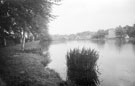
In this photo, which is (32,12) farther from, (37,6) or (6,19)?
(6,19)

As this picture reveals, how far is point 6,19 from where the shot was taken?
6168 mm

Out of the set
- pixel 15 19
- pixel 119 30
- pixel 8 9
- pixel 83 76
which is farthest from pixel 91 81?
pixel 119 30

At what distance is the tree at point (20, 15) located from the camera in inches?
241

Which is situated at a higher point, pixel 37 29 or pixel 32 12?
pixel 32 12

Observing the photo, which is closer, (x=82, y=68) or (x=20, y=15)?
(x=20, y=15)

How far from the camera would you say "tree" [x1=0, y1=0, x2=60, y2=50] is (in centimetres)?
613

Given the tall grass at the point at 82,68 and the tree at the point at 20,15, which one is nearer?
the tree at the point at 20,15

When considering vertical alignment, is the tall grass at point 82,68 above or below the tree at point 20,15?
below

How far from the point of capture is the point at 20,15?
641 centimetres

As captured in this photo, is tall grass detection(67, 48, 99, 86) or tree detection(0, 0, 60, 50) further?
tall grass detection(67, 48, 99, 86)

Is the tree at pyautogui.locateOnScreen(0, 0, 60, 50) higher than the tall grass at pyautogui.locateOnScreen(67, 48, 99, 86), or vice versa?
the tree at pyautogui.locateOnScreen(0, 0, 60, 50)

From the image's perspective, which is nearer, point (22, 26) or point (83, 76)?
point (22, 26)

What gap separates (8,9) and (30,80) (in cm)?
371

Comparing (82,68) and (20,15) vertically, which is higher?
(20,15)
